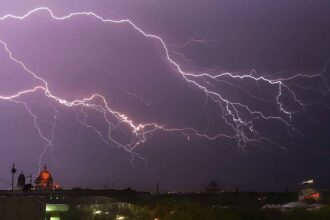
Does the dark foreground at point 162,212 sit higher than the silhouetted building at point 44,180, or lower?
lower

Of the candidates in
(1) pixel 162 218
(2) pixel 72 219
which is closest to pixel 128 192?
(2) pixel 72 219

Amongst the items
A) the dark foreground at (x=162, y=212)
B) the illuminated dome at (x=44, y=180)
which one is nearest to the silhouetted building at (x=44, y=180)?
the illuminated dome at (x=44, y=180)

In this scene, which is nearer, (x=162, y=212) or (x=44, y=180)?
(x=162, y=212)

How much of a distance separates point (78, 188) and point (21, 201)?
266 feet

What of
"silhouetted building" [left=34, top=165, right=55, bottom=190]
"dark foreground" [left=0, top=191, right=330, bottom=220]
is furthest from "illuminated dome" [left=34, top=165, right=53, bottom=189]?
"dark foreground" [left=0, top=191, right=330, bottom=220]

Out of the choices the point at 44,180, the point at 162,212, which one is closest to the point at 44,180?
the point at 44,180

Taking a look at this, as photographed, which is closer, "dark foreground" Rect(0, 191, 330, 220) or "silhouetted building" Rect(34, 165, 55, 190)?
"dark foreground" Rect(0, 191, 330, 220)

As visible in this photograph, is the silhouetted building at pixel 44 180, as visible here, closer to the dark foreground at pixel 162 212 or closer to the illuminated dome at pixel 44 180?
the illuminated dome at pixel 44 180

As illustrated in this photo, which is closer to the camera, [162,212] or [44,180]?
[162,212]

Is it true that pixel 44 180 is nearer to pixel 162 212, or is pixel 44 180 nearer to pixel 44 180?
pixel 44 180

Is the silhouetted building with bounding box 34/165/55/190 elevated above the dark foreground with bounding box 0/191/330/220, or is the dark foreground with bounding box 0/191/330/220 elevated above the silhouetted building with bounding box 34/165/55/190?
the silhouetted building with bounding box 34/165/55/190

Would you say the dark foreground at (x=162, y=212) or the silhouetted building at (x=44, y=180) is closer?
the dark foreground at (x=162, y=212)

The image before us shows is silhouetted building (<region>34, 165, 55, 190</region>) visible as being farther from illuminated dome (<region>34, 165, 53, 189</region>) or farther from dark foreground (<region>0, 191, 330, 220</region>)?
Result: dark foreground (<region>0, 191, 330, 220</region>)

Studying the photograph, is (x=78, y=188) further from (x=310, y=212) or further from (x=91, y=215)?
(x=310, y=212)
